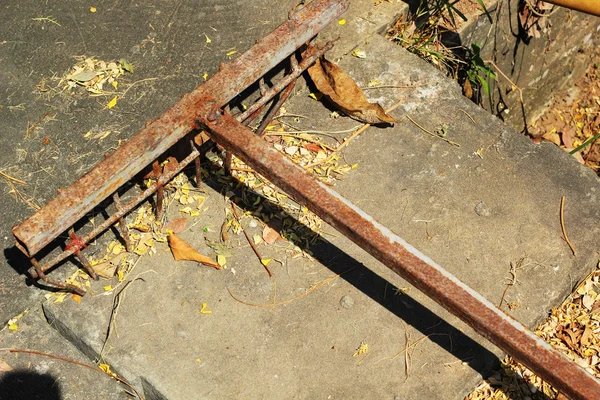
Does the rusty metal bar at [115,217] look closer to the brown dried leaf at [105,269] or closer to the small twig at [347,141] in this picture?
the brown dried leaf at [105,269]

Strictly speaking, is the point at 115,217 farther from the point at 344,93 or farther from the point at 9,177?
the point at 344,93

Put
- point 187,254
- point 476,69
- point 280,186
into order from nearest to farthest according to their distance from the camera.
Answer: point 280,186 → point 187,254 → point 476,69

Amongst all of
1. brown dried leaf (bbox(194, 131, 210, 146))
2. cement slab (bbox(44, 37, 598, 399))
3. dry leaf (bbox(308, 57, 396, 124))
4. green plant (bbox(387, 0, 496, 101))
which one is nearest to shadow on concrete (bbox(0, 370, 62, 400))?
cement slab (bbox(44, 37, 598, 399))

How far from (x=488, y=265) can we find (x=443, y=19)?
1.71 meters

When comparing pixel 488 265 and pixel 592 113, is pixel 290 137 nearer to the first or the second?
pixel 488 265

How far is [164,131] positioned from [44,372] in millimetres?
1111

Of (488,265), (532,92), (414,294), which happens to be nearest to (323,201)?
(414,294)

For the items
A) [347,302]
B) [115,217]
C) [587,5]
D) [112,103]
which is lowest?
[347,302]

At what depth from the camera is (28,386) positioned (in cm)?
297

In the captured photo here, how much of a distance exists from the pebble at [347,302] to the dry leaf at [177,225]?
0.80 metres

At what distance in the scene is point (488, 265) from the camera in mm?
3217

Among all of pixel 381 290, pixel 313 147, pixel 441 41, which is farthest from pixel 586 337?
pixel 441 41

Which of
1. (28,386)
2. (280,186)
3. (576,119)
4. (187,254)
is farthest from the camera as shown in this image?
(576,119)

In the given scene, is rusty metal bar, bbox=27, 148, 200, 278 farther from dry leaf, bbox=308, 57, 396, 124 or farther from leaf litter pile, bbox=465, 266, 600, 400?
leaf litter pile, bbox=465, 266, 600, 400
